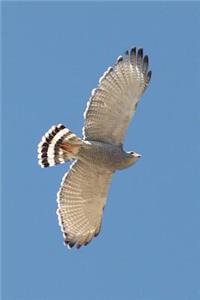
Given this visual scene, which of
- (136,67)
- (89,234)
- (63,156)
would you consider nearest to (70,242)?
(89,234)

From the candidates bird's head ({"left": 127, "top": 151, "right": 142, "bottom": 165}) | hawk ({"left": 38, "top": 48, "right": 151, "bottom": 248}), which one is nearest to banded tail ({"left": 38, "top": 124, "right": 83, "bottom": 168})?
hawk ({"left": 38, "top": 48, "right": 151, "bottom": 248})

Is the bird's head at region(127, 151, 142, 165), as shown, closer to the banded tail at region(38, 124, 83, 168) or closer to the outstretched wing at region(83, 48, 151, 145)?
the outstretched wing at region(83, 48, 151, 145)

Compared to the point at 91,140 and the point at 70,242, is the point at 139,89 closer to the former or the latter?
the point at 91,140

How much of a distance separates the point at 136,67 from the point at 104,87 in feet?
1.57

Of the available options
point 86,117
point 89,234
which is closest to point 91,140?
point 86,117

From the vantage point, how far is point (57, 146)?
14.6 meters

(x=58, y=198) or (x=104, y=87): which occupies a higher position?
(x=104, y=87)

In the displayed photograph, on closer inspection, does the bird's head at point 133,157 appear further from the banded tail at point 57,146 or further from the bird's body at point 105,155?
the banded tail at point 57,146

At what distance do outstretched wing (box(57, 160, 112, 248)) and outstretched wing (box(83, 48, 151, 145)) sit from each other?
0.52m

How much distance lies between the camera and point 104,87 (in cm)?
1463

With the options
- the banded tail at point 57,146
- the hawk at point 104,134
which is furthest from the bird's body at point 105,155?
the banded tail at point 57,146

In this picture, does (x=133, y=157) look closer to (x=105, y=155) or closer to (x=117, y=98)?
(x=105, y=155)

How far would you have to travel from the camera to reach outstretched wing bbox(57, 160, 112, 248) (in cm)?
1504

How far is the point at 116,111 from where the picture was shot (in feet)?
48.4
